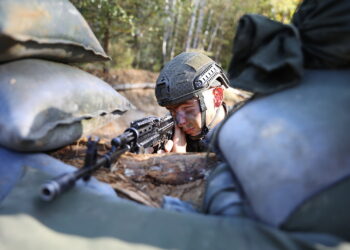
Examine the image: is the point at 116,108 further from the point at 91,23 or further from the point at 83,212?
the point at 91,23

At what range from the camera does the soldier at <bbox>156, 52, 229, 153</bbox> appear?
253 cm

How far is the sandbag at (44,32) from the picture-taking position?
1273mm

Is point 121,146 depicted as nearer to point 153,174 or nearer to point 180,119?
point 153,174

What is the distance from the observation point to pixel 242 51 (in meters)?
1.24

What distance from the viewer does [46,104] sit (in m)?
1.40

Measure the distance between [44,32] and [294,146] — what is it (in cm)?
126

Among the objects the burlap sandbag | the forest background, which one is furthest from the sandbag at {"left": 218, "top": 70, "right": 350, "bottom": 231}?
the forest background

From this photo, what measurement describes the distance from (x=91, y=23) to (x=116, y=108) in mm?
Result: 5428

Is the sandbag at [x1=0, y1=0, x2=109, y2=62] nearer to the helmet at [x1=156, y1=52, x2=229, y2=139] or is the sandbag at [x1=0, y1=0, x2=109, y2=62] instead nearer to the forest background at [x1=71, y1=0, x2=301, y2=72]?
the helmet at [x1=156, y1=52, x2=229, y2=139]

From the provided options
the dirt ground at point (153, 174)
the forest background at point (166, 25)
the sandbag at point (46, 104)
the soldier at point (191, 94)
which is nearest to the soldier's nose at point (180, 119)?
the soldier at point (191, 94)

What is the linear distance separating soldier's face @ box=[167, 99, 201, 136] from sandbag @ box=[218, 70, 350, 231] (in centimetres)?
152

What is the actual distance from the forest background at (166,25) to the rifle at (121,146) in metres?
3.67

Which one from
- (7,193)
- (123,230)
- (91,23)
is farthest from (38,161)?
(91,23)

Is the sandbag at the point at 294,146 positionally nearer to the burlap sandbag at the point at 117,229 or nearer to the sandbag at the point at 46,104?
the burlap sandbag at the point at 117,229
